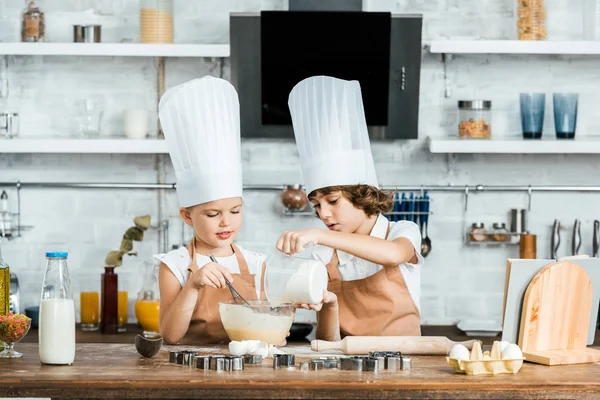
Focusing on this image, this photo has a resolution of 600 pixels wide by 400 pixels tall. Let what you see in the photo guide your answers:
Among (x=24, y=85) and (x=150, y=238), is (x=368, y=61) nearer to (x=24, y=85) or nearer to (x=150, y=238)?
(x=150, y=238)

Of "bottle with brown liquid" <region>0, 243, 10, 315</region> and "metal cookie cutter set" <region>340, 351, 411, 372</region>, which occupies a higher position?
"bottle with brown liquid" <region>0, 243, 10, 315</region>

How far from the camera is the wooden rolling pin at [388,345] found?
219 cm

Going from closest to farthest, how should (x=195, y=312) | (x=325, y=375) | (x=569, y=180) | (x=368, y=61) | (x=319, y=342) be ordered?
(x=325, y=375)
(x=319, y=342)
(x=195, y=312)
(x=368, y=61)
(x=569, y=180)

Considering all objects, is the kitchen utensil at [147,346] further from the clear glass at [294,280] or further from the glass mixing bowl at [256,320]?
the clear glass at [294,280]

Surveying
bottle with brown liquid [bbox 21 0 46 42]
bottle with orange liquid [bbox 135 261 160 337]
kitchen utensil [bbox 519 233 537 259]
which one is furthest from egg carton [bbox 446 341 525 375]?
bottle with brown liquid [bbox 21 0 46 42]

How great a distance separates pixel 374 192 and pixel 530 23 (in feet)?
5.37

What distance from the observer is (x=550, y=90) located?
413 cm

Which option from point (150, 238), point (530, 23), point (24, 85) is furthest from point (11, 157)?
point (530, 23)

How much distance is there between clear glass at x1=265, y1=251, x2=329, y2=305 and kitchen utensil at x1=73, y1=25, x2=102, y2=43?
2.00 metres

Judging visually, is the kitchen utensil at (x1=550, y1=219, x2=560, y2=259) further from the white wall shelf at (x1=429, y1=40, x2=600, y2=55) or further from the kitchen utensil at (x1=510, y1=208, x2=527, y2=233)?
the white wall shelf at (x1=429, y1=40, x2=600, y2=55)

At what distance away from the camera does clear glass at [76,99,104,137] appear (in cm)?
399

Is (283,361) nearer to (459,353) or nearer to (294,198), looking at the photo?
(459,353)

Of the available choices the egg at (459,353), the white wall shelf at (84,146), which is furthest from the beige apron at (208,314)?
the white wall shelf at (84,146)

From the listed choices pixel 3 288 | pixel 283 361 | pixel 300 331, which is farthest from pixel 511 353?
pixel 300 331
